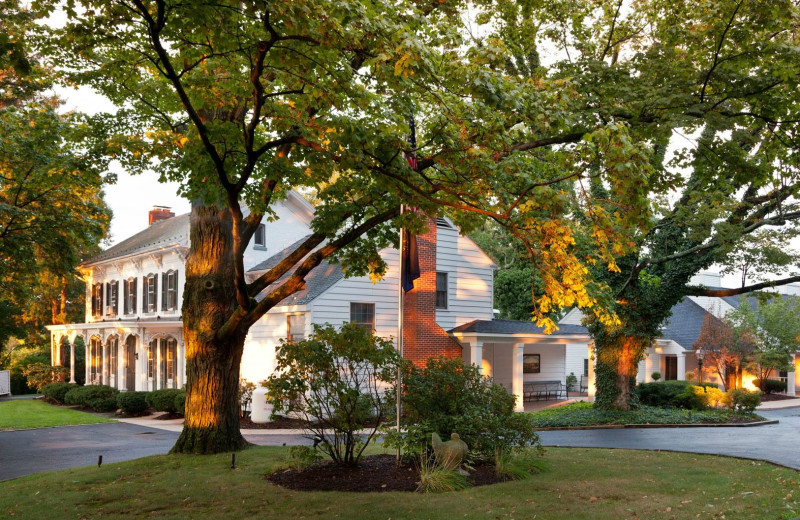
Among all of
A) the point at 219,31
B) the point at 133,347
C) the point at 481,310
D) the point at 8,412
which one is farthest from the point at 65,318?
the point at 219,31

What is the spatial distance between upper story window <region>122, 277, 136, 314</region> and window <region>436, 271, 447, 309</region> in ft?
48.7

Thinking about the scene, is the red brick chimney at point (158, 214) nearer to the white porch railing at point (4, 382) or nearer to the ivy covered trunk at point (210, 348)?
the white porch railing at point (4, 382)

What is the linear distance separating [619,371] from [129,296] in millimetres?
22495

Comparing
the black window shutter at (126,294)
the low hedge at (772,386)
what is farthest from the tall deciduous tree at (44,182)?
the low hedge at (772,386)

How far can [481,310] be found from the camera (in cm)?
2914

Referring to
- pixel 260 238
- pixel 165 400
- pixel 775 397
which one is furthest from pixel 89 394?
pixel 775 397

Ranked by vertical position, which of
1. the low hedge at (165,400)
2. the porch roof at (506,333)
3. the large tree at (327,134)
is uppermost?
the large tree at (327,134)

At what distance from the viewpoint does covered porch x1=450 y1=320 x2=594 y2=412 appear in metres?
26.8

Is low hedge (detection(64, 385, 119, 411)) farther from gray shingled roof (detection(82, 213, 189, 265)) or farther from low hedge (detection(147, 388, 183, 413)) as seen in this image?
gray shingled roof (detection(82, 213, 189, 265))

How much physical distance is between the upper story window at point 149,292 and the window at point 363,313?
416 inches

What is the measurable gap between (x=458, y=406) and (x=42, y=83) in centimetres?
1038

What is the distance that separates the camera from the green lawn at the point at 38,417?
24016mm

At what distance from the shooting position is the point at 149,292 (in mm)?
30891

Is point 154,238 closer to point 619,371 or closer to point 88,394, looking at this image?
point 88,394
